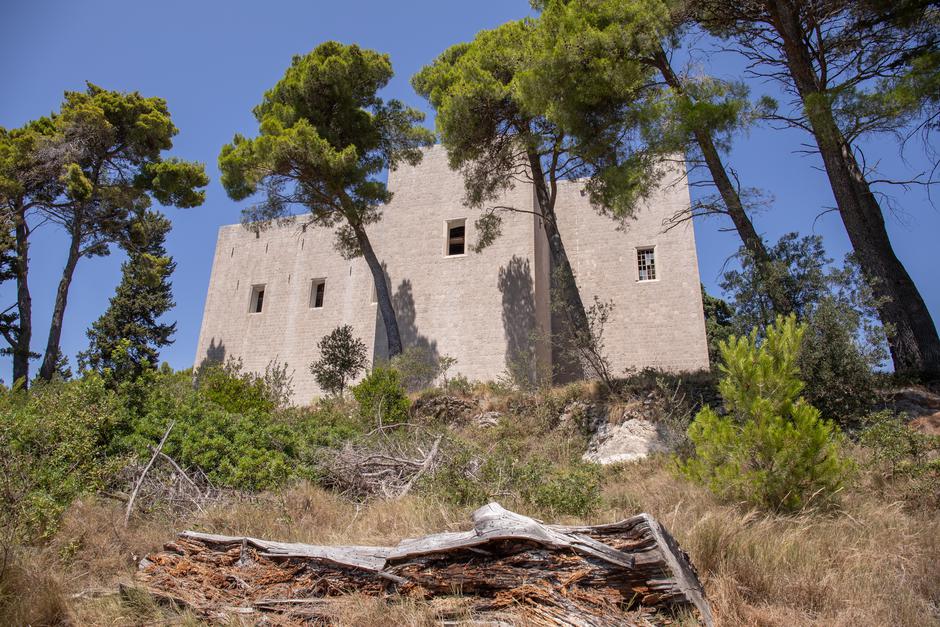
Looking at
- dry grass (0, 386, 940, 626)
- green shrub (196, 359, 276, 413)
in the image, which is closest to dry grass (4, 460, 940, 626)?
dry grass (0, 386, 940, 626)

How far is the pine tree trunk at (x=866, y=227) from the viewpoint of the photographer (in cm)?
677

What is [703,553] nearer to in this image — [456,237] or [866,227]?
[866,227]

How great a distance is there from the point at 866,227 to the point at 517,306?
23.4 ft

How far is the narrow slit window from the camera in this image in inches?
563

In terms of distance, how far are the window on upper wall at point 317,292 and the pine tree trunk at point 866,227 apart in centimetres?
1311

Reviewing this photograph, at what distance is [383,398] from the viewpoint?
8656 mm

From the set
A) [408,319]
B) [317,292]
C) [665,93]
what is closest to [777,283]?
[665,93]

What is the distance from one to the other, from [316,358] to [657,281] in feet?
32.0

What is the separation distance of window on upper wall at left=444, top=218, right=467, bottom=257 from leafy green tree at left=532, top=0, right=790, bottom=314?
5.83 meters

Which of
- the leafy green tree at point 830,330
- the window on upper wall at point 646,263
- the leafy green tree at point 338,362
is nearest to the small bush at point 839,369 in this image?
the leafy green tree at point 830,330

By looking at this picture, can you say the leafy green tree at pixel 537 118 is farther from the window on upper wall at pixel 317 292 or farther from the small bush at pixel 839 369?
the window on upper wall at pixel 317 292

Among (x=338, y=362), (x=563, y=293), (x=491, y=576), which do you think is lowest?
(x=491, y=576)

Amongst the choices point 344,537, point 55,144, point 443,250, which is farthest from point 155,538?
point 55,144

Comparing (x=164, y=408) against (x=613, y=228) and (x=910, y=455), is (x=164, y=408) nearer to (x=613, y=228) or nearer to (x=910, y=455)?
(x=910, y=455)
